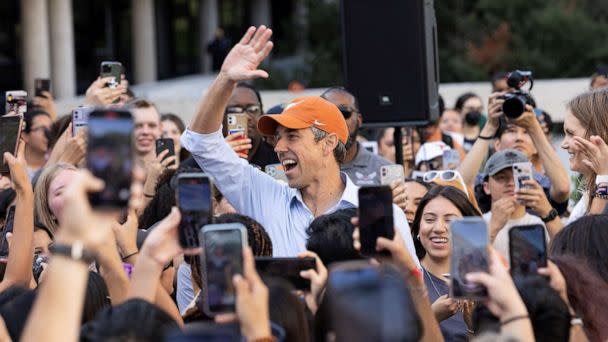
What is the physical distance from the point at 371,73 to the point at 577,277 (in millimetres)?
4994

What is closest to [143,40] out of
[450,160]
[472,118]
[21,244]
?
[472,118]

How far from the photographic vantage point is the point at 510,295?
3.14 m

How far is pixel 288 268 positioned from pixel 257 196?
60.1 inches

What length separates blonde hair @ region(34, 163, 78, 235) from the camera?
5.72 metres

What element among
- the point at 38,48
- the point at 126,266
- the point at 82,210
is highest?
the point at 38,48

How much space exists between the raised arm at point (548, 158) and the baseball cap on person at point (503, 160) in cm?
13

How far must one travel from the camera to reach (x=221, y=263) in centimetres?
320

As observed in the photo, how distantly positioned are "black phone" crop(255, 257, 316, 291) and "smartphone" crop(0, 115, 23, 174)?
1.83 m

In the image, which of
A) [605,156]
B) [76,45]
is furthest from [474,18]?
[605,156]

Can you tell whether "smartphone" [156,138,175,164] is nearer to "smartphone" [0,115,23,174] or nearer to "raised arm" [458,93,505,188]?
"smartphone" [0,115,23,174]

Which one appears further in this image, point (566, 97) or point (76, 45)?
point (76, 45)

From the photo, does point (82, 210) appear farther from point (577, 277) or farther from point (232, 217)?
point (232, 217)

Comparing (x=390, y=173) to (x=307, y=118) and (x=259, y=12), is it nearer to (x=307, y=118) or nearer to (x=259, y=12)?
(x=307, y=118)

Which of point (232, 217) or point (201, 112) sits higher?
point (201, 112)
